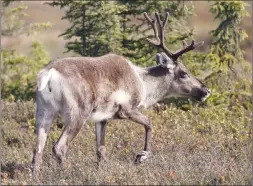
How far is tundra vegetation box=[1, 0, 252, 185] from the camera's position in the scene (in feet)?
25.0

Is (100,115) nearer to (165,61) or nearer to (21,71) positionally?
(165,61)

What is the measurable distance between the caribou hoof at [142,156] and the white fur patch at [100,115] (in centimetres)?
65

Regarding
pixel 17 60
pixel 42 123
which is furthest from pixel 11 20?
pixel 42 123

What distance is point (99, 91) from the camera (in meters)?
8.90

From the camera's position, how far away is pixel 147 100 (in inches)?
401

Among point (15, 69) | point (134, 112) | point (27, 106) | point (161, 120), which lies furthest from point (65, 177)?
point (15, 69)

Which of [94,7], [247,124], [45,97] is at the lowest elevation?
[247,124]

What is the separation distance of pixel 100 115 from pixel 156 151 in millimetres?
1165

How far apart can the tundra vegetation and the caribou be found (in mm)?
405

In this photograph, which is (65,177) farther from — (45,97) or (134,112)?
(134,112)

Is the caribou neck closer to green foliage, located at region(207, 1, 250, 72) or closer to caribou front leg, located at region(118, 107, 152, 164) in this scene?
caribou front leg, located at region(118, 107, 152, 164)

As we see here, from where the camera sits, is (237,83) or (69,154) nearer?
(69,154)

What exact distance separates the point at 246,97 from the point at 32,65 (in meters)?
6.03

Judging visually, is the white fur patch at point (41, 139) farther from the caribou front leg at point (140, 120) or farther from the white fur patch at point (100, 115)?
the caribou front leg at point (140, 120)
